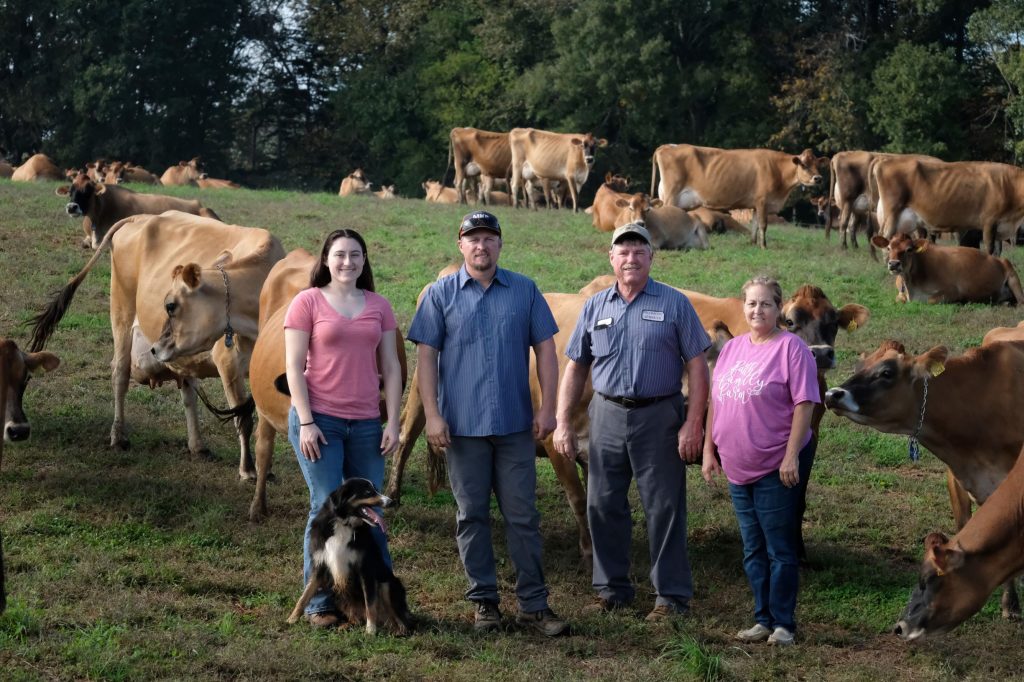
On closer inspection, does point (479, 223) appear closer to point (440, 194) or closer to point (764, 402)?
point (764, 402)

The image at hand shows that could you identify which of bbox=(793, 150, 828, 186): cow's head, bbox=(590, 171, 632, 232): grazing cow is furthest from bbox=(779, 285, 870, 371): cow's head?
bbox=(793, 150, 828, 186): cow's head

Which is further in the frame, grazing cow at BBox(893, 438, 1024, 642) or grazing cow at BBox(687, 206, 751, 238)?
grazing cow at BBox(687, 206, 751, 238)

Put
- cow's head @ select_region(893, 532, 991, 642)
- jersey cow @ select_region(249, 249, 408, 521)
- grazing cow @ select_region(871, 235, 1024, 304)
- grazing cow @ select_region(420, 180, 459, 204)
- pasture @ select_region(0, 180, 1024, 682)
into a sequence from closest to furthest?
cow's head @ select_region(893, 532, 991, 642), pasture @ select_region(0, 180, 1024, 682), jersey cow @ select_region(249, 249, 408, 521), grazing cow @ select_region(871, 235, 1024, 304), grazing cow @ select_region(420, 180, 459, 204)

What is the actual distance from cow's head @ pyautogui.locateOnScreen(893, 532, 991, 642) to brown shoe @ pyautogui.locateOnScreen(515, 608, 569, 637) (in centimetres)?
163

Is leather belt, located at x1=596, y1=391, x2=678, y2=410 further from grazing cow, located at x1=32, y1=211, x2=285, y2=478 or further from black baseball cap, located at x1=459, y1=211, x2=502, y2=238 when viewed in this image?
grazing cow, located at x1=32, y1=211, x2=285, y2=478

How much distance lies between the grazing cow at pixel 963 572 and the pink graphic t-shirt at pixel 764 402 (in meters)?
0.87

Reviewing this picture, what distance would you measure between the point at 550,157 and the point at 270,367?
20700 millimetres

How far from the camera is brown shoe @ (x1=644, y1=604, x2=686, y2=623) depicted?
6.65 metres

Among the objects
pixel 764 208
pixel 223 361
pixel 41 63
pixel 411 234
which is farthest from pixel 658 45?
pixel 223 361

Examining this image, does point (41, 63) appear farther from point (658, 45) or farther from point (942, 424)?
point (942, 424)

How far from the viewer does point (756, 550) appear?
6.48m

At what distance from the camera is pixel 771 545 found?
6367mm

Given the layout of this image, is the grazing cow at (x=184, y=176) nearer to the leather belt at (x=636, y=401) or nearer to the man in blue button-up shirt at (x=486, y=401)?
the man in blue button-up shirt at (x=486, y=401)

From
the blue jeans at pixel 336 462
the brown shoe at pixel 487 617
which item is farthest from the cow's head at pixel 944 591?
the blue jeans at pixel 336 462
